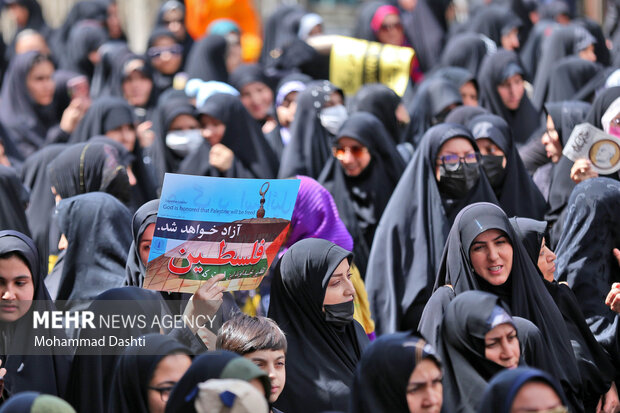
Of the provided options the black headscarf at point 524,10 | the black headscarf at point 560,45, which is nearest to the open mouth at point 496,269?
the black headscarf at point 560,45

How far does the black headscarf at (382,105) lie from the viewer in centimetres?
801

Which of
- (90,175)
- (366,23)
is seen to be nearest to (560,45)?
(366,23)

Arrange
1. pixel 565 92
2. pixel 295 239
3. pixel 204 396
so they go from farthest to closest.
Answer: pixel 565 92 < pixel 295 239 < pixel 204 396

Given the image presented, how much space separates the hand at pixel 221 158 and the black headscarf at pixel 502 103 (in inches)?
79.6

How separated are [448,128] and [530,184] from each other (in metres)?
0.69

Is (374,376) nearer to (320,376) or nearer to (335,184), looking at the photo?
(320,376)

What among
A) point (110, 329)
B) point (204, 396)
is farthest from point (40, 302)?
point (204, 396)

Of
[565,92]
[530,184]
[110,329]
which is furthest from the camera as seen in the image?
[565,92]

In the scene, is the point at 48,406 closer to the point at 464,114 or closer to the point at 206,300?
the point at 206,300

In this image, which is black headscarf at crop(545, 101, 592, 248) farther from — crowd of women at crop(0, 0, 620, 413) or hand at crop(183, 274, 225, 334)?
hand at crop(183, 274, 225, 334)

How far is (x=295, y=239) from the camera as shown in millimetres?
5758

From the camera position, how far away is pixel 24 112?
9422mm

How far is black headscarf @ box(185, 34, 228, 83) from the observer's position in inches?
411

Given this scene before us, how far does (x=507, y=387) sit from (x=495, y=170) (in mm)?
3033
